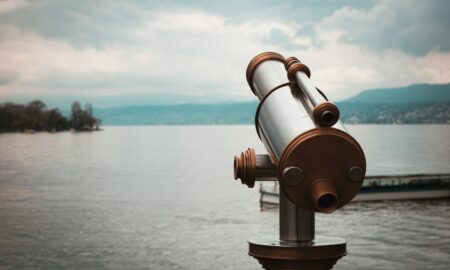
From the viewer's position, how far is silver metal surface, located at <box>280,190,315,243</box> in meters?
4.24

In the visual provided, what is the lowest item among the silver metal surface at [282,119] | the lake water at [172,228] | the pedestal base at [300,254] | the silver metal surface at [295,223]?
the lake water at [172,228]

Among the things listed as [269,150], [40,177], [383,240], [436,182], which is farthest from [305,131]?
[40,177]

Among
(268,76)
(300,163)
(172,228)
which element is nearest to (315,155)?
(300,163)

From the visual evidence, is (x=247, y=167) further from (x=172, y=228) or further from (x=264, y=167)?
(x=172, y=228)

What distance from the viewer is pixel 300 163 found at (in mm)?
3916

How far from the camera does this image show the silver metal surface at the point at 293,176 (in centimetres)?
388

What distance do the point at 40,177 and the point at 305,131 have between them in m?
133

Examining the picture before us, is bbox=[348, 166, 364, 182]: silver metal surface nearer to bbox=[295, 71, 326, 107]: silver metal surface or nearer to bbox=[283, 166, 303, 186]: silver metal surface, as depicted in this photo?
bbox=[283, 166, 303, 186]: silver metal surface

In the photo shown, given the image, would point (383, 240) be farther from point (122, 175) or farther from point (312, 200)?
point (122, 175)

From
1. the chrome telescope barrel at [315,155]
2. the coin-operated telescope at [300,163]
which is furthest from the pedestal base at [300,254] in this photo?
the chrome telescope barrel at [315,155]

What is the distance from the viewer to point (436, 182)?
8056cm

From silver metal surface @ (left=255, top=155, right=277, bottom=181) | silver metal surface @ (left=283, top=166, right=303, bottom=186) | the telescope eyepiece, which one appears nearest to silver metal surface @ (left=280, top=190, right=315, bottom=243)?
silver metal surface @ (left=255, top=155, right=277, bottom=181)

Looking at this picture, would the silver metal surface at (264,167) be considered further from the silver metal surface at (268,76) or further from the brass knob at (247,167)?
the silver metal surface at (268,76)

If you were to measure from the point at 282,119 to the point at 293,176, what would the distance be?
0.36 metres
